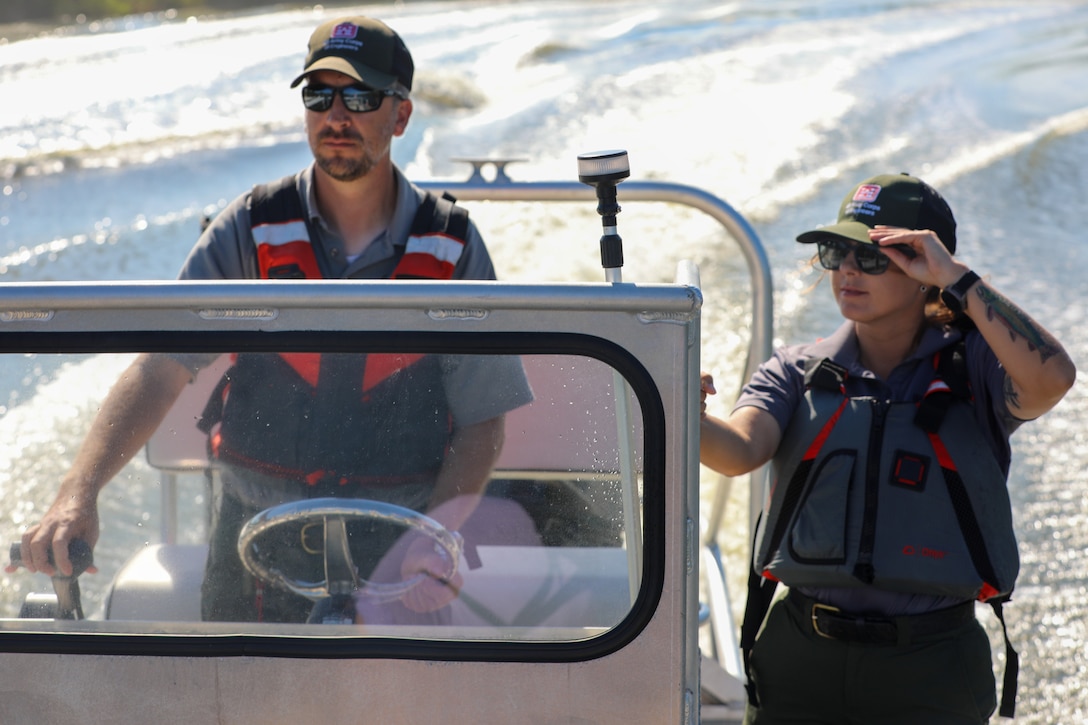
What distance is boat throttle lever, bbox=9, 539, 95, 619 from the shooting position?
154cm

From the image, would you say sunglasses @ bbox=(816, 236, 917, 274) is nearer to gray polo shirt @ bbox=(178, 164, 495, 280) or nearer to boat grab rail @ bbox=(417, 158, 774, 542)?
gray polo shirt @ bbox=(178, 164, 495, 280)

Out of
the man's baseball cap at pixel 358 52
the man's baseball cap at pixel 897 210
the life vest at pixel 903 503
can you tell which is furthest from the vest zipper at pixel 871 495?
the man's baseball cap at pixel 358 52

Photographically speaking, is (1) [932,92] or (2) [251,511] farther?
(1) [932,92]

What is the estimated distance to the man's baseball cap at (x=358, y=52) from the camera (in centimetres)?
243

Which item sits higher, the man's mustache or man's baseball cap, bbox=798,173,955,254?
the man's mustache

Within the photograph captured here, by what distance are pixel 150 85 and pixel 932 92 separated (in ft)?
23.7

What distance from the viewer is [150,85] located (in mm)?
10555

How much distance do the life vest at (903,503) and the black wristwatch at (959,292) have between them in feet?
0.39

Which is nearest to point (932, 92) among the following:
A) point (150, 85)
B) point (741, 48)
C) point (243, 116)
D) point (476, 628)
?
point (741, 48)

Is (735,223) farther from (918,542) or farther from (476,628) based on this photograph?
(476,628)

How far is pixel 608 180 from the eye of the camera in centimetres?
156

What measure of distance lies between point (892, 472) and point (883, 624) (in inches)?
10.1

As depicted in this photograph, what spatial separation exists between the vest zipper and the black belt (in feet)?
0.27

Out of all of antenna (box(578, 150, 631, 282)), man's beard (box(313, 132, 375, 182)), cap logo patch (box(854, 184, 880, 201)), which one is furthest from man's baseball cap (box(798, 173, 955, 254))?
man's beard (box(313, 132, 375, 182))
